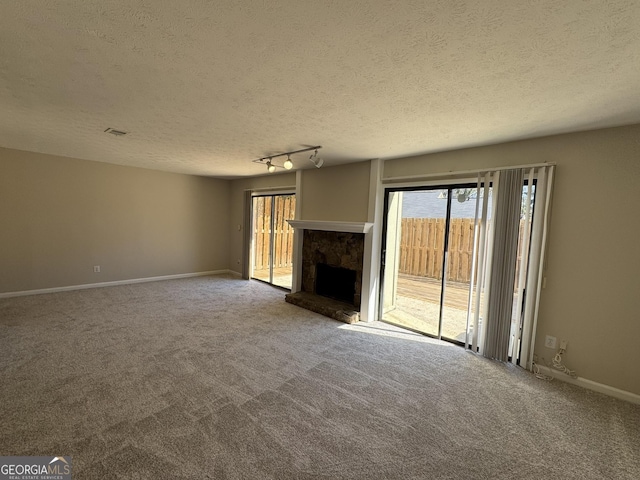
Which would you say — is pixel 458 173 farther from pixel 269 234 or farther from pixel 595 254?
pixel 269 234

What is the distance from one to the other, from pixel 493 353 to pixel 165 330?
392cm

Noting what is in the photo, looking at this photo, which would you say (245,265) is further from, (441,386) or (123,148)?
(441,386)

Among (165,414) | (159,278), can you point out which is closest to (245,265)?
(159,278)

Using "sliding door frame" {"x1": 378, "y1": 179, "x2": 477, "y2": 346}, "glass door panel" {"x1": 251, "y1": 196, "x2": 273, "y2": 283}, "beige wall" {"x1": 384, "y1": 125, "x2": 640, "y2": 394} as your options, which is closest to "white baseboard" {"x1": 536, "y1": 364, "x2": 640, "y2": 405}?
"beige wall" {"x1": 384, "y1": 125, "x2": 640, "y2": 394}

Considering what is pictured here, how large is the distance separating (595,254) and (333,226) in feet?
9.94

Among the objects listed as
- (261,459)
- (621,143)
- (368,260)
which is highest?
(621,143)

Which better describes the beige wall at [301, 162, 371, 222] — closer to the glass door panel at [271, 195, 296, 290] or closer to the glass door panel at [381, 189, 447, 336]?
the glass door panel at [381, 189, 447, 336]

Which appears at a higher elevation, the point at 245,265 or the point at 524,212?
the point at 524,212

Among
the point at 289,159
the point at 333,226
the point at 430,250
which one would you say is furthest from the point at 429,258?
the point at 289,159

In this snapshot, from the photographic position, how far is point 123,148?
13.1 feet

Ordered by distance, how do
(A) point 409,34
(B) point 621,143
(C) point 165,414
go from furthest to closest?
(B) point 621,143
(C) point 165,414
(A) point 409,34

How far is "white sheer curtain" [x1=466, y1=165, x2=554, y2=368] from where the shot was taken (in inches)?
111

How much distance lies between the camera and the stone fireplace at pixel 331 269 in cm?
433

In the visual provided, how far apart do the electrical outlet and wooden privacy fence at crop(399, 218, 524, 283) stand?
68.9 inches
